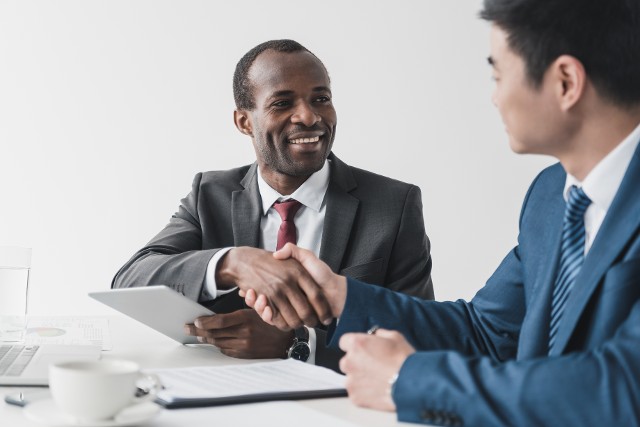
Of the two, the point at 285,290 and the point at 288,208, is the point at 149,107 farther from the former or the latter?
the point at 285,290

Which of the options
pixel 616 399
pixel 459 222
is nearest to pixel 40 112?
pixel 459 222

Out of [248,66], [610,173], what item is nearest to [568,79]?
[610,173]

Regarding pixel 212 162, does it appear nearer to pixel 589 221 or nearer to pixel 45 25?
pixel 45 25

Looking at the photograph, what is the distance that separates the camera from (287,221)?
2.61 m

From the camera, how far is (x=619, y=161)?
1.50 metres

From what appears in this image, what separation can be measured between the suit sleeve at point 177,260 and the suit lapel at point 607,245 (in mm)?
1036

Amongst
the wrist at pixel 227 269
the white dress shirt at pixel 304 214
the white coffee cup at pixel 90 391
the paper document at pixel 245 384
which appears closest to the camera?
the white coffee cup at pixel 90 391

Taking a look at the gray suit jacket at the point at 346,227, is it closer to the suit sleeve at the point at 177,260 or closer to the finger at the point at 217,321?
the suit sleeve at the point at 177,260

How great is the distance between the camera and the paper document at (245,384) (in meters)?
1.33

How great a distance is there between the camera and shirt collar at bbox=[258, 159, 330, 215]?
265 cm

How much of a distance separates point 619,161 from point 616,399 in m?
0.51

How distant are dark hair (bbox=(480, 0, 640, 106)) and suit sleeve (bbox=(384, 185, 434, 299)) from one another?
116cm

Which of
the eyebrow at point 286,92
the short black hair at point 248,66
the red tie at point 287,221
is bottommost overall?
the red tie at point 287,221

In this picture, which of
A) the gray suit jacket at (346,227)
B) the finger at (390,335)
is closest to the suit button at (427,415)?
the finger at (390,335)
